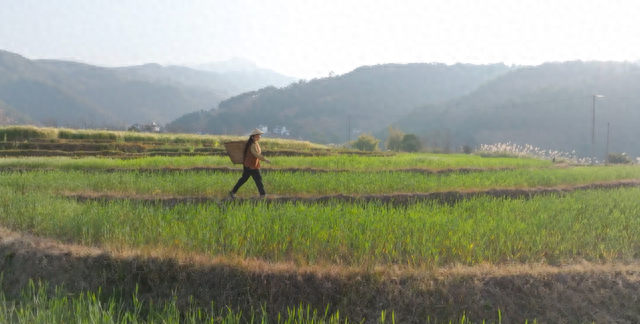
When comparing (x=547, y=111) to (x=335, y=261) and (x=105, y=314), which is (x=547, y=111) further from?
(x=105, y=314)

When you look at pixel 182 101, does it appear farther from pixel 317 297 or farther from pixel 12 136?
pixel 317 297

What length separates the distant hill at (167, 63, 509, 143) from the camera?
73.0 meters

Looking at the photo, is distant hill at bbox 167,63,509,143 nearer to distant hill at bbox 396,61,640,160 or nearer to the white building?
the white building

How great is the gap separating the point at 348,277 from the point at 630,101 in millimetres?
61325

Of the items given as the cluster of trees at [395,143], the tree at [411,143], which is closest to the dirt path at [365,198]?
the cluster of trees at [395,143]

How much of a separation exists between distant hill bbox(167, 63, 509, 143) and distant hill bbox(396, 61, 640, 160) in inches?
445

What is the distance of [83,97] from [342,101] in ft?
170

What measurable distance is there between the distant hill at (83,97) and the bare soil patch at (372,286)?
56.3 m

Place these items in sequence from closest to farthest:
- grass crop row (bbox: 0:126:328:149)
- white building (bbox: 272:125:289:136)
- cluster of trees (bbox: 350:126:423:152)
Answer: grass crop row (bbox: 0:126:328:149), cluster of trees (bbox: 350:126:423:152), white building (bbox: 272:125:289:136)

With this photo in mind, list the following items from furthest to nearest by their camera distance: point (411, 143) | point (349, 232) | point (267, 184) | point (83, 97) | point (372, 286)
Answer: point (83, 97)
point (411, 143)
point (267, 184)
point (349, 232)
point (372, 286)

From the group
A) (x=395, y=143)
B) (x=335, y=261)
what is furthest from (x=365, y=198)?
(x=395, y=143)

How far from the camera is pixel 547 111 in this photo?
54750mm

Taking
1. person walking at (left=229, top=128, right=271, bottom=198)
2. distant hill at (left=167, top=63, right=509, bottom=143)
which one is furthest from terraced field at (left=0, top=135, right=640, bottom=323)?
distant hill at (left=167, top=63, right=509, bottom=143)

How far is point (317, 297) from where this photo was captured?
3463mm
